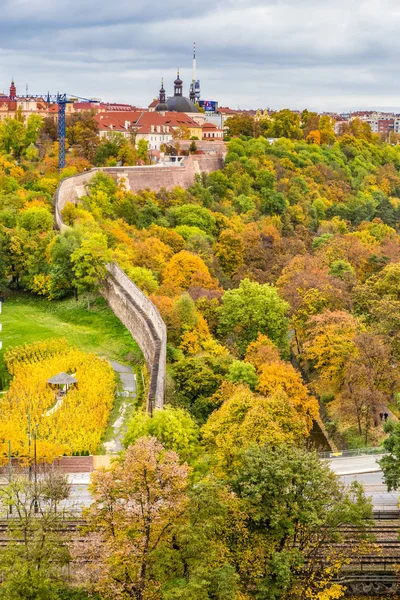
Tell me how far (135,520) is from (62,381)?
13.5 meters

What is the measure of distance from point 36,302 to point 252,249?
20.1m

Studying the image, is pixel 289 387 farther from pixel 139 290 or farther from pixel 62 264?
pixel 62 264

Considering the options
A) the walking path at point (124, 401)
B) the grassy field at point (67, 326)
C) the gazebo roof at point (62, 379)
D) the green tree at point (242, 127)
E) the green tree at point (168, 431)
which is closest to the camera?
the green tree at point (168, 431)

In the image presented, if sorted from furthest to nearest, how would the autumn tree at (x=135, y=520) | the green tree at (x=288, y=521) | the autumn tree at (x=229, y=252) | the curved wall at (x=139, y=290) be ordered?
the autumn tree at (x=229, y=252)
the curved wall at (x=139, y=290)
the green tree at (x=288, y=521)
the autumn tree at (x=135, y=520)

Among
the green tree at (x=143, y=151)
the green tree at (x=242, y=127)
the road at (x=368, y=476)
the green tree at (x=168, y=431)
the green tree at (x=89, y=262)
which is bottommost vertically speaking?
the road at (x=368, y=476)

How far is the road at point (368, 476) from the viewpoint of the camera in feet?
83.4

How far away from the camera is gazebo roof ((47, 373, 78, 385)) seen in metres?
30.9

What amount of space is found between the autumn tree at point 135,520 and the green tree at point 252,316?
71.8ft

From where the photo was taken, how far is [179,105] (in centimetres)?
9681

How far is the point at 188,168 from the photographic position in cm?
7119

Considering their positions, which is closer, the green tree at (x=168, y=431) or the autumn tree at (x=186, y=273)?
the green tree at (x=168, y=431)

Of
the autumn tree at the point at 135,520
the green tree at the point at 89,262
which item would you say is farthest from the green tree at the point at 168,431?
the green tree at the point at 89,262

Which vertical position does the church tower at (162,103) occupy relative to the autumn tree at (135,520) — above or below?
above

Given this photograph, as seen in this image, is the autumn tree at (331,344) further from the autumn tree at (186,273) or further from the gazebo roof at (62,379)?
the gazebo roof at (62,379)
